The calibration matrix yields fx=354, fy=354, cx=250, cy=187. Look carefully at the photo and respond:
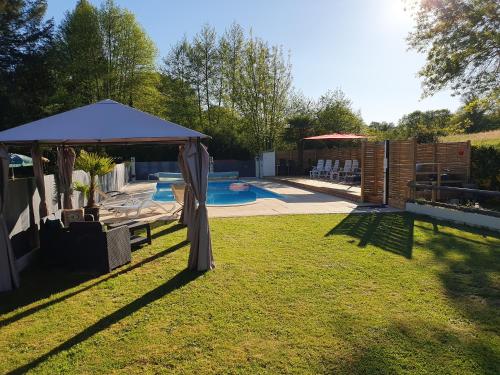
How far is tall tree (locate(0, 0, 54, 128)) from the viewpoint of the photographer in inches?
613

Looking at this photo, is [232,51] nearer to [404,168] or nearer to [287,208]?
[287,208]

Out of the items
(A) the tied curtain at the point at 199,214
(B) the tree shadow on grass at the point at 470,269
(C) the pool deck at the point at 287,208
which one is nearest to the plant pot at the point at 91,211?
(C) the pool deck at the point at 287,208

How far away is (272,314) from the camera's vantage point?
392 cm

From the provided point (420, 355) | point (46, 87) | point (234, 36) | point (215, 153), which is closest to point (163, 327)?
point (420, 355)

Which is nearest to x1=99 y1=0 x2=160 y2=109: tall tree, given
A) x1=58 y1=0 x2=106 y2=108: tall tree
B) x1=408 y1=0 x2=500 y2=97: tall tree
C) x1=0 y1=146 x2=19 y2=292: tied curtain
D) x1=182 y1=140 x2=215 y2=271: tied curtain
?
x1=58 y1=0 x2=106 y2=108: tall tree

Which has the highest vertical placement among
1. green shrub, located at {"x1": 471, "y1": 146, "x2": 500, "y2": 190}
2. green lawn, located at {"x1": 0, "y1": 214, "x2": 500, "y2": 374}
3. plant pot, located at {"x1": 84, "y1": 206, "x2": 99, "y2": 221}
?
green shrub, located at {"x1": 471, "y1": 146, "x2": 500, "y2": 190}

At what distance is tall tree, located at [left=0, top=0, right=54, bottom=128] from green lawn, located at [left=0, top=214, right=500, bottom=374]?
12990 mm

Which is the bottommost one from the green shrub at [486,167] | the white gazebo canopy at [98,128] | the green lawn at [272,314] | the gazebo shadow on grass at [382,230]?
the green lawn at [272,314]

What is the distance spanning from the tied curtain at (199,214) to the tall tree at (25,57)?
42.6 ft

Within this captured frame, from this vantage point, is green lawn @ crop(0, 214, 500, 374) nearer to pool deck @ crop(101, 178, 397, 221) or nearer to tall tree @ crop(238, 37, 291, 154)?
pool deck @ crop(101, 178, 397, 221)

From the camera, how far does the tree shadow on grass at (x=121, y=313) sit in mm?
3143

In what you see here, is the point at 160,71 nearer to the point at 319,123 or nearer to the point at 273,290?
the point at 319,123

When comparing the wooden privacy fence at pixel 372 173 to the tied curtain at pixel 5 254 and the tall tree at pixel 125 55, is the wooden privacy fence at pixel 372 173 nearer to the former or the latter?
the tied curtain at pixel 5 254

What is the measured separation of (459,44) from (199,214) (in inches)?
614
